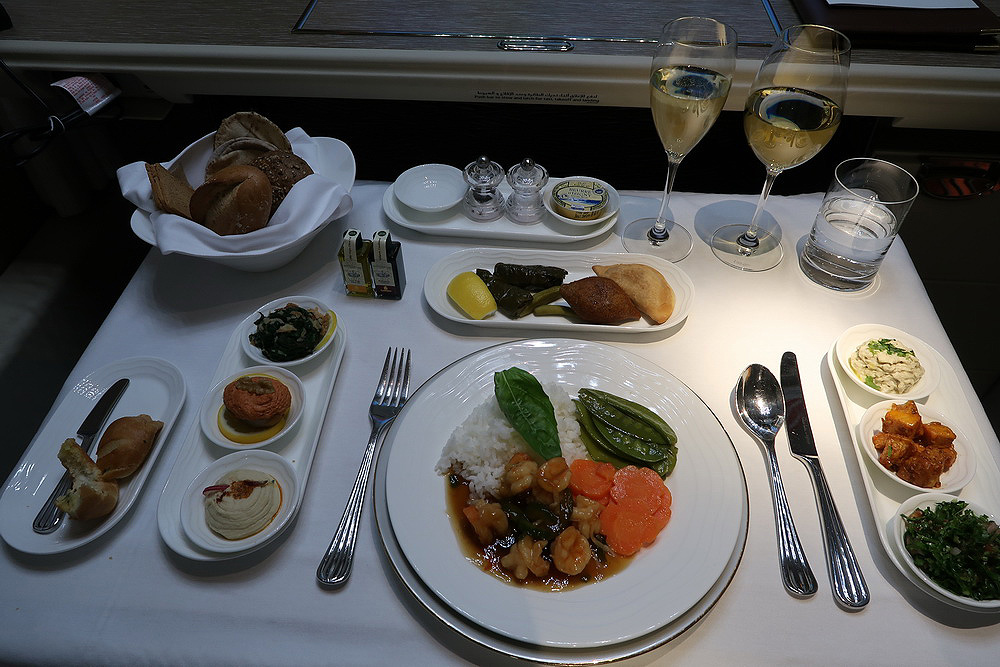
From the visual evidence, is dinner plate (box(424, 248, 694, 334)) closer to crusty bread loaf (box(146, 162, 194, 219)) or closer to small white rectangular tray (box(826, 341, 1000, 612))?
small white rectangular tray (box(826, 341, 1000, 612))

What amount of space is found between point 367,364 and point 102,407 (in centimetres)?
44

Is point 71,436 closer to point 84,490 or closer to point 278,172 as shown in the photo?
point 84,490

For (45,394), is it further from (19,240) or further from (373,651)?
(373,651)

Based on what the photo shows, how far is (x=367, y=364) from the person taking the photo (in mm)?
1126

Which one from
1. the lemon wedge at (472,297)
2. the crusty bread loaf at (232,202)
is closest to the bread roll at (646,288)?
the lemon wedge at (472,297)

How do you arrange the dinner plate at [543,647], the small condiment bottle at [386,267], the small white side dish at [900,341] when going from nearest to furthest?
the dinner plate at [543,647], the small white side dish at [900,341], the small condiment bottle at [386,267]

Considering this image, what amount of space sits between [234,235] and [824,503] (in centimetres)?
115

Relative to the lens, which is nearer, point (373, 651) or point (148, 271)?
point (373, 651)

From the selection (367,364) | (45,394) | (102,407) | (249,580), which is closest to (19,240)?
(45,394)

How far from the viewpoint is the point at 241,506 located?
858 millimetres

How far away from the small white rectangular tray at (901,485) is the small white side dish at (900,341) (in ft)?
0.04

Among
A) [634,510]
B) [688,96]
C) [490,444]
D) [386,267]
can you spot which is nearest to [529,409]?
[490,444]

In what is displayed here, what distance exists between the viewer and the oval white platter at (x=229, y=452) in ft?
2.81

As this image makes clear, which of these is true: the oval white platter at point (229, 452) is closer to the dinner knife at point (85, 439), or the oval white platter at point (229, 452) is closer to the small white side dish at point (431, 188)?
the dinner knife at point (85, 439)
